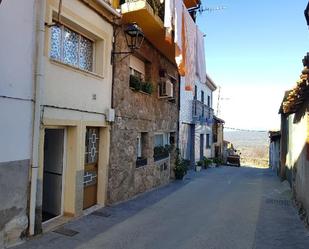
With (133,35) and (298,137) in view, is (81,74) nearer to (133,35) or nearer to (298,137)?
(133,35)

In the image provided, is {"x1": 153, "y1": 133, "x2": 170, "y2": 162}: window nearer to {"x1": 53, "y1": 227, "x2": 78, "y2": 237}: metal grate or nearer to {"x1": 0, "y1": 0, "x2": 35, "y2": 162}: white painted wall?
{"x1": 53, "y1": 227, "x2": 78, "y2": 237}: metal grate

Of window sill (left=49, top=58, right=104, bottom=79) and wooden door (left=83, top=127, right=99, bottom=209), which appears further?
wooden door (left=83, top=127, right=99, bottom=209)

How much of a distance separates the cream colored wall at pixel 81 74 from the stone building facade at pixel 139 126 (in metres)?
0.50

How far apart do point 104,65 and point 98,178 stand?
9.43 feet

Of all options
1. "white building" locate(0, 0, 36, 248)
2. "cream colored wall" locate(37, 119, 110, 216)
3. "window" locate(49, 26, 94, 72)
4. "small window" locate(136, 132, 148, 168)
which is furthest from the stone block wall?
"small window" locate(136, 132, 148, 168)

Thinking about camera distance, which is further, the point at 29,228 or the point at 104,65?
the point at 104,65

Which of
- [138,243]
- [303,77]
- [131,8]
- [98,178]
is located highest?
[131,8]

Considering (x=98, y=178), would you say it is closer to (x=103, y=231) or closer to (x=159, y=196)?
(x=103, y=231)

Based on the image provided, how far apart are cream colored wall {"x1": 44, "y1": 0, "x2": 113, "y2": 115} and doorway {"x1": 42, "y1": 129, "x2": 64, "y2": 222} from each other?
2.67 ft

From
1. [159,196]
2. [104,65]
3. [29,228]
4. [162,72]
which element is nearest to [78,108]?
[104,65]

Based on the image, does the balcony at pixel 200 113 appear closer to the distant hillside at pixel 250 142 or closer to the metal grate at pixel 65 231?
the metal grate at pixel 65 231

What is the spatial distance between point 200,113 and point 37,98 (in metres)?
17.9

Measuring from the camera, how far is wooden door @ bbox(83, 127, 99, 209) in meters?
8.76

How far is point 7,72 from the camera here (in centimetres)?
570
